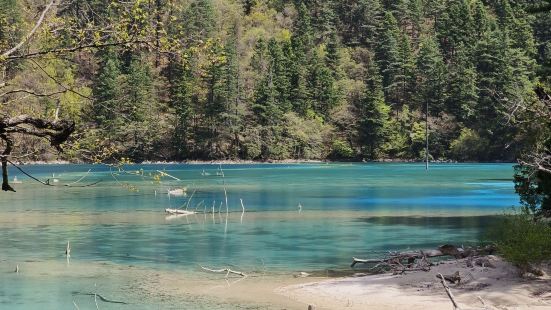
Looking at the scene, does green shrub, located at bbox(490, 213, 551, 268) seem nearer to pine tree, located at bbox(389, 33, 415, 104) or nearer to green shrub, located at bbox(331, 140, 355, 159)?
green shrub, located at bbox(331, 140, 355, 159)

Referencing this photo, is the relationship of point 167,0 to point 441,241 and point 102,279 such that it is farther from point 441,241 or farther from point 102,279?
point 441,241

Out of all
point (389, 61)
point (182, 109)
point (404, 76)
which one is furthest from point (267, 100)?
point (389, 61)

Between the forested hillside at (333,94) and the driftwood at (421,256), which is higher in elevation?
the forested hillside at (333,94)

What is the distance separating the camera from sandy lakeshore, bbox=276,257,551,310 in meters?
18.2

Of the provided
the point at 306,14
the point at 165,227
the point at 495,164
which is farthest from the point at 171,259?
the point at 306,14

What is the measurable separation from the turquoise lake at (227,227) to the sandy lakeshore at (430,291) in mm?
4713

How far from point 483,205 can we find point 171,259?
2958 cm

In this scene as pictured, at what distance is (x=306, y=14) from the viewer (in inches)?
6388

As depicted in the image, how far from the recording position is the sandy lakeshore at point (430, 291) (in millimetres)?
18188

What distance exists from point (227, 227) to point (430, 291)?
22.8 m

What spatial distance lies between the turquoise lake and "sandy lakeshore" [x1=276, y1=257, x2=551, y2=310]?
471cm

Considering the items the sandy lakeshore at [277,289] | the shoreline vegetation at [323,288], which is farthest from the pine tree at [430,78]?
the sandy lakeshore at [277,289]

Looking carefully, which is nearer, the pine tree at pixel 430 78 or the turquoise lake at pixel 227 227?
the turquoise lake at pixel 227 227

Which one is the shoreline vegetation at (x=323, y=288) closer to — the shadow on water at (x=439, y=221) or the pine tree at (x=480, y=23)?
the shadow on water at (x=439, y=221)
